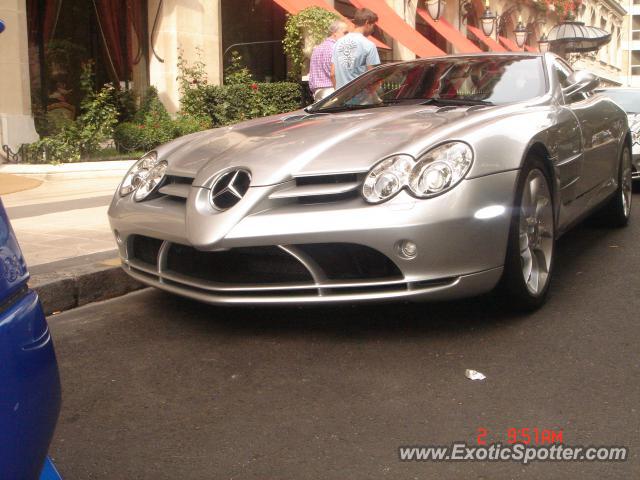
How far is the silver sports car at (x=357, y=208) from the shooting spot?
11.3ft

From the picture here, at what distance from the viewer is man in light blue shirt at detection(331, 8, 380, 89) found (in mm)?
8148

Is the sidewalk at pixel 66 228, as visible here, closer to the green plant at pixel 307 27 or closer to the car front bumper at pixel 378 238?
the car front bumper at pixel 378 238

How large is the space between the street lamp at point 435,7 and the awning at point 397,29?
3.63 metres

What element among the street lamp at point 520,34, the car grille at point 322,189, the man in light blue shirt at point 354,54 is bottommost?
the car grille at point 322,189

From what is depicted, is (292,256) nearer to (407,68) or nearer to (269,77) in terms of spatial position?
(407,68)

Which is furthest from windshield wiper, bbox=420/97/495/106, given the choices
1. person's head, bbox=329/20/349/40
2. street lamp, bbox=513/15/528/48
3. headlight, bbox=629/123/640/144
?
street lamp, bbox=513/15/528/48

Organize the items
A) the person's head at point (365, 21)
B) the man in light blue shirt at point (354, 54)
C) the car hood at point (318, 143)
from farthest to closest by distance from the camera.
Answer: the person's head at point (365, 21)
the man in light blue shirt at point (354, 54)
the car hood at point (318, 143)

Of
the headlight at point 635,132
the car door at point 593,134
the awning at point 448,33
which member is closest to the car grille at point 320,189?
the car door at point 593,134

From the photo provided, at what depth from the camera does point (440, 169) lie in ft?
11.5

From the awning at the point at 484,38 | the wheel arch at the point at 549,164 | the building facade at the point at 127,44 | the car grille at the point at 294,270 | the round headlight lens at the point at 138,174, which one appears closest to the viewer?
the car grille at the point at 294,270

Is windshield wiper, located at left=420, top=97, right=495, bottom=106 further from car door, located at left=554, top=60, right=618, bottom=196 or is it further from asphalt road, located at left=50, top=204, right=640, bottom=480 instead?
asphalt road, located at left=50, top=204, right=640, bottom=480

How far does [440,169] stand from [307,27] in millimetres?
10594

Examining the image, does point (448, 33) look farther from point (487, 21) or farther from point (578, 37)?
point (578, 37)

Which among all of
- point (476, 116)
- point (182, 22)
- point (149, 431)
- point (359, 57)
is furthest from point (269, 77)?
point (149, 431)
